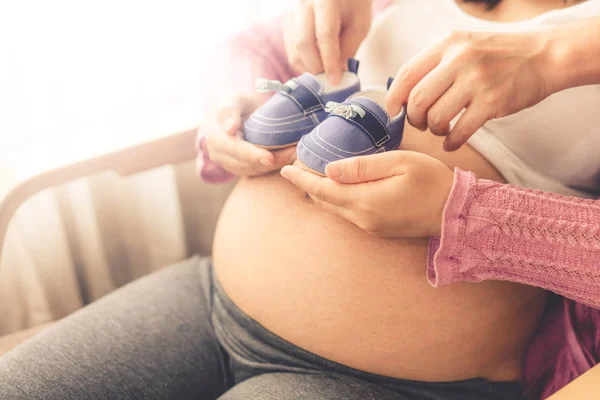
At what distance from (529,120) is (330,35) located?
0.31 metres

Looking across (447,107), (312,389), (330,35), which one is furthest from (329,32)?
(312,389)

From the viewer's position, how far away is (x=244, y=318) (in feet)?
2.56

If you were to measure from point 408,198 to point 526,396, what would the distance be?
403 mm

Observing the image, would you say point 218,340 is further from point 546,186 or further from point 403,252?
point 546,186

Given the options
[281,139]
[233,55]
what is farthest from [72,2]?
[281,139]

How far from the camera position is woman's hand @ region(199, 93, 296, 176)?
29.5 inches

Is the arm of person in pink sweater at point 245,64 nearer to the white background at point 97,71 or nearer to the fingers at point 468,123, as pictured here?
the white background at point 97,71

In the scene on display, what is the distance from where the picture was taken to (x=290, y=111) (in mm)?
729

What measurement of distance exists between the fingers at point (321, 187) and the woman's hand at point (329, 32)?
208 mm

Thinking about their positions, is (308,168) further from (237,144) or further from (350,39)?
(350,39)

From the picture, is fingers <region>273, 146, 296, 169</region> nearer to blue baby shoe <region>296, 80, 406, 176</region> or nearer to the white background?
blue baby shoe <region>296, 80, 406, 176</region>

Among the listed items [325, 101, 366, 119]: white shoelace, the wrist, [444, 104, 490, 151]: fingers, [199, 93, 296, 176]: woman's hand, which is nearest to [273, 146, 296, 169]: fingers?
[199, 93, 296, 176]: woman's hand

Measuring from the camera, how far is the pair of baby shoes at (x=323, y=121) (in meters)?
0.64

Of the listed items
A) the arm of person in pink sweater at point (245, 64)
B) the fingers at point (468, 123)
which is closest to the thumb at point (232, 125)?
the arm of person in pink sweater at point (245, 64)
